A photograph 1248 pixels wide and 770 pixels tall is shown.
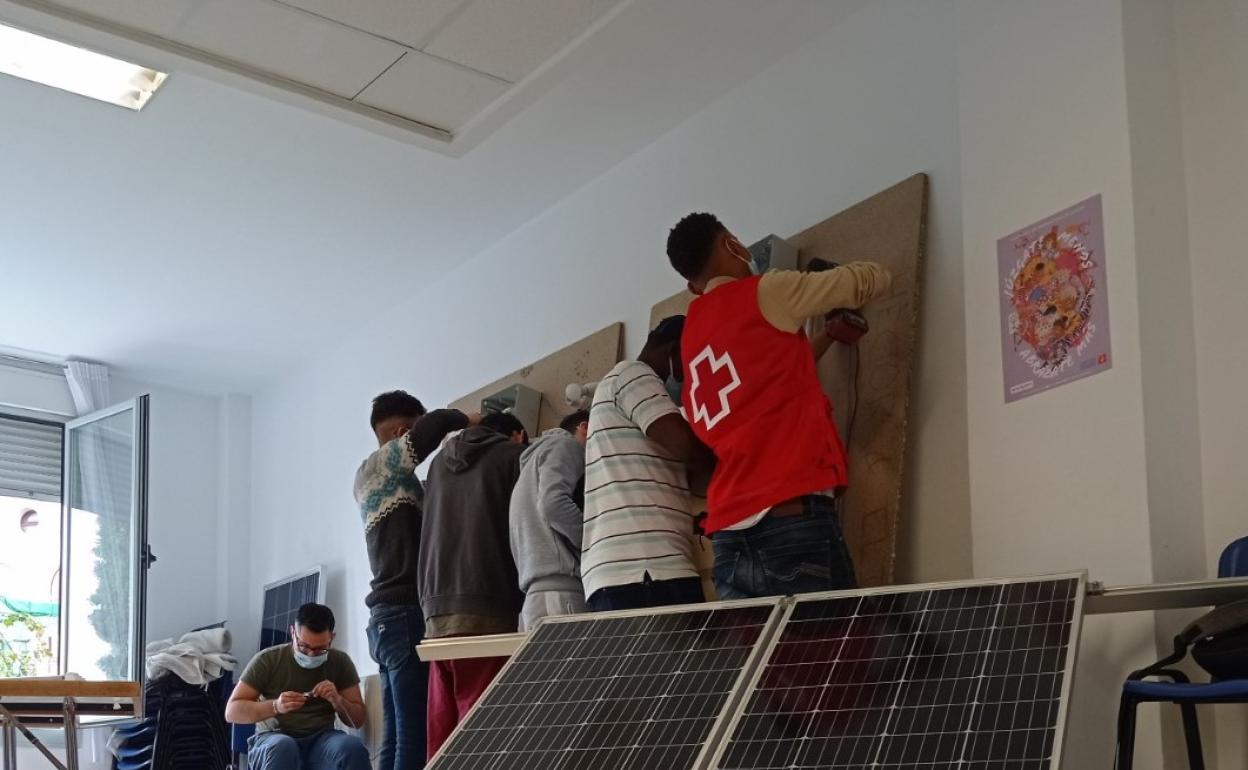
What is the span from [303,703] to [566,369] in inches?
71.7

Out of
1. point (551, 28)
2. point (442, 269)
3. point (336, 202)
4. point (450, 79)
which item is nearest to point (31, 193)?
point (336, 202)

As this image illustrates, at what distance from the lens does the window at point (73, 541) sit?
728cm

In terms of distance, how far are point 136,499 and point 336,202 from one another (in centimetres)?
238

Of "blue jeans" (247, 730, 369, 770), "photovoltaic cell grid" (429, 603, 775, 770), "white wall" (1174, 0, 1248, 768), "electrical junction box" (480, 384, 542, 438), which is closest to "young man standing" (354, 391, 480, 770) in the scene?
"electrical junction box" (480, 384, 542, 438)

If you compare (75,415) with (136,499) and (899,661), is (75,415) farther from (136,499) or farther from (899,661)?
(899,661)

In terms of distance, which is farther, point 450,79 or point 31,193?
point 31,193

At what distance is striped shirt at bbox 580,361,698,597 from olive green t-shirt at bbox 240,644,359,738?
98.3 inches

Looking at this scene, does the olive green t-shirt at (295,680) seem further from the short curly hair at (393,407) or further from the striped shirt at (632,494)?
the striped shirt at (632,494)

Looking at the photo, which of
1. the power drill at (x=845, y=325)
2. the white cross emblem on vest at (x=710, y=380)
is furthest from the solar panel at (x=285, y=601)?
the power drill at (x=845, y=325)

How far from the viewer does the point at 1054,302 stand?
3.20 m

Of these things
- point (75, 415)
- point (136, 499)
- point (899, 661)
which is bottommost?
point (899, 661)

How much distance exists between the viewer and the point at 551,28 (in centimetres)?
397

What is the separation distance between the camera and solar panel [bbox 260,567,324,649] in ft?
23.5

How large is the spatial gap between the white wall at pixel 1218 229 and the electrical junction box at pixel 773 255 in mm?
1329
